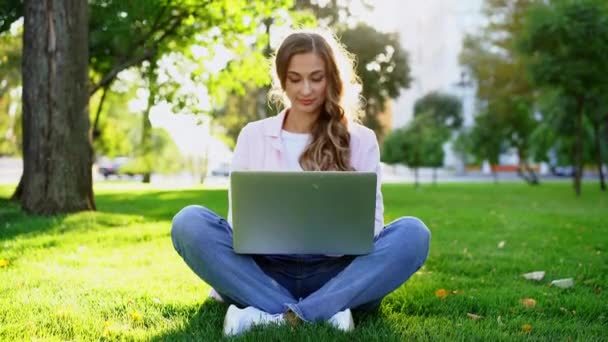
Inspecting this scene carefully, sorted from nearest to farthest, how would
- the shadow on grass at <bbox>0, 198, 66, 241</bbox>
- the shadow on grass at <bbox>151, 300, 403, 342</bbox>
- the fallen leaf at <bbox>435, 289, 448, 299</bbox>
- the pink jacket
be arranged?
the shadow on grass at <bbox>151, 300, 403, 342</bbox> → the pink jacket → the fallen leaf at <bbox>435, 289, 448, 299</bbox> → the shadow on grass at <bbox>0, 198, 66, 241</bbox>

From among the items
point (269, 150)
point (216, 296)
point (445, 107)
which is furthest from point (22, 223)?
point (445, 107)

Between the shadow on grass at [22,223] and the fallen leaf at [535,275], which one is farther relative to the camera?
the shadow on grass at [22,223]

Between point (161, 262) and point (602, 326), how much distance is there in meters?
3.06

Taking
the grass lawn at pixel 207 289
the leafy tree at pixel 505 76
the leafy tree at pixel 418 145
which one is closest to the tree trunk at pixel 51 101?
the grass lawn at pixel 207 289

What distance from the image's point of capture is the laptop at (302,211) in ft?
8.36

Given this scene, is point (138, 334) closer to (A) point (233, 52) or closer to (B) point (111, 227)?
(B) point (111, 227)

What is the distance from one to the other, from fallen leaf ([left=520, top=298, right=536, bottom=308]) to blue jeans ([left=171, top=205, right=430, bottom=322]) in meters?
0.89

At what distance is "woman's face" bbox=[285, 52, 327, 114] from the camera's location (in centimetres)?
307

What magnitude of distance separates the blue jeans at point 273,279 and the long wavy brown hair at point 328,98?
0.40 meters

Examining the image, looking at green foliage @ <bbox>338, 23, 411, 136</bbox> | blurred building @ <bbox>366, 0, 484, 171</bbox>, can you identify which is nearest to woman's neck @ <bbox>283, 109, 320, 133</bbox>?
green foliage @ <bbox>338, 23, 411, 136</bbox>

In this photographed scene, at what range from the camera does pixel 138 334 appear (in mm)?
2752

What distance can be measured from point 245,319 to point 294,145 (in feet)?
2.84

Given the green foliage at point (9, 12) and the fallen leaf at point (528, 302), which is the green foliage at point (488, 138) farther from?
the fallen leaf at point (528, 302)

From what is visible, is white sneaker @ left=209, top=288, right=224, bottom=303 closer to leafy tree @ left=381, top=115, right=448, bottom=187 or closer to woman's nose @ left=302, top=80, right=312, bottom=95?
woman's nose @ left=302, top=80, right=312, bottom=95
